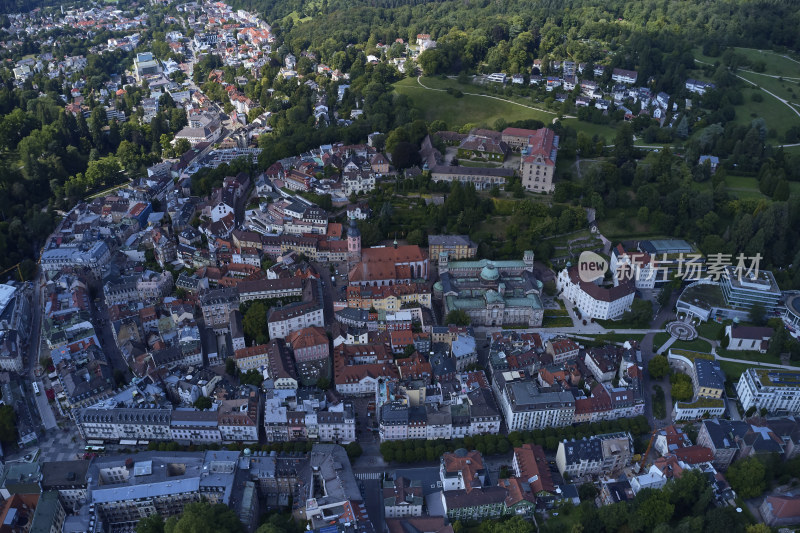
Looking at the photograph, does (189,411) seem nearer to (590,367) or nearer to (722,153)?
(590,367)

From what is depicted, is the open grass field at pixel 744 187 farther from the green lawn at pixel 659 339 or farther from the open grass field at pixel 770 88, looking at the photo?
the green lawn at pixel 659 339

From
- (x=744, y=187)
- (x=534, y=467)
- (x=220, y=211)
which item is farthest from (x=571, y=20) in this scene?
(x=534, y=467)

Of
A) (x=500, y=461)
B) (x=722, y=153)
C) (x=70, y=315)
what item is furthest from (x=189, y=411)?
(x=722, y=153)


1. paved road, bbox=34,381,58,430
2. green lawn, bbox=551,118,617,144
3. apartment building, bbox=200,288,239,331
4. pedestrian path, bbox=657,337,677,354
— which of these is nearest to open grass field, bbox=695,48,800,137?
green lawn, bbox=551,118,617,144

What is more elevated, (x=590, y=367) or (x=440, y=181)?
(x=440, y=181)

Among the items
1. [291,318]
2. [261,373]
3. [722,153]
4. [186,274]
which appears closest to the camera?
[261,373]

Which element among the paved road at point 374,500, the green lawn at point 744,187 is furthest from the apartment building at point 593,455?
the green lawn at point 744,187
